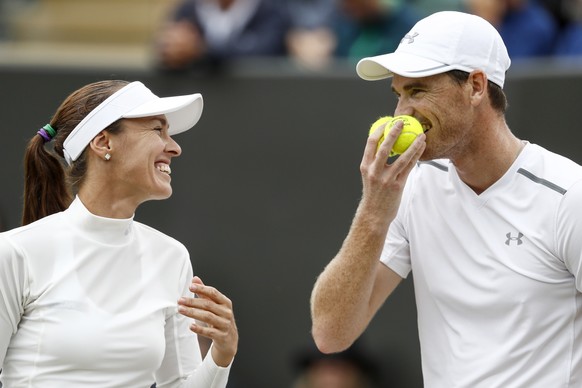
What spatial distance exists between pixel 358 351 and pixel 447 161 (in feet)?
9.80

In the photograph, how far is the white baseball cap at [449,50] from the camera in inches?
150

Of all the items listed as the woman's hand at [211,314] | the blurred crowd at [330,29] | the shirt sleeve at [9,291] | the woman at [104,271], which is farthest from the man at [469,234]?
the blurred crowd at [330,29]

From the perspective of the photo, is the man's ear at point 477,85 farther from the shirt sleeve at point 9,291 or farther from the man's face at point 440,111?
the shirt sleeve at point 9,291

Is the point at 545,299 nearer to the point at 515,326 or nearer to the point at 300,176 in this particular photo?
the point at 515,326

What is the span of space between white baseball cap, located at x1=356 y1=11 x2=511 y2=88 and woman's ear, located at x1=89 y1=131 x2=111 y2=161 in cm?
86

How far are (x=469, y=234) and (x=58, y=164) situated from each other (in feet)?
4.28

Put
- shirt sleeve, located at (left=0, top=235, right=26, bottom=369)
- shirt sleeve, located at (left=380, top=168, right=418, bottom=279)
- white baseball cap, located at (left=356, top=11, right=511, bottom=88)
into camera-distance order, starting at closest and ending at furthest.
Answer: shirt sleeve, located at (left=0, top=235, right=26, bottom=369), white baseball cap, located at (left=356, top=11, right=511, bottom=88), shirt sleeve, located at (left=380, top=168, right=418, bottom=279)

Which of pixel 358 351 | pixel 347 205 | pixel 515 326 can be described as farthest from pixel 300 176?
pixel 515 326

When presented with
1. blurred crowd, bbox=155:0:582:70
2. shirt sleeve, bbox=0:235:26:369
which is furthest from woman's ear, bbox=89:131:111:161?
blurred crowd, bbox=155:0:582:70

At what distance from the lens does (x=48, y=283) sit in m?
3.54

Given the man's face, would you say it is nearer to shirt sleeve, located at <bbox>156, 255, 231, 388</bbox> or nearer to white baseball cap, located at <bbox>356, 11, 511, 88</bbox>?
white baseball cap, located at <bbox>356, 11, 511, 88</bbox>

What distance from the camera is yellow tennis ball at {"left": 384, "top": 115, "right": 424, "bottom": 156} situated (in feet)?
12.1

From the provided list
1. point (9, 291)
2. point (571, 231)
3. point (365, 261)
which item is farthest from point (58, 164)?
point (571, 231)

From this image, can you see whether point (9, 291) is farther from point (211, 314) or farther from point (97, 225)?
point (211, 314)
